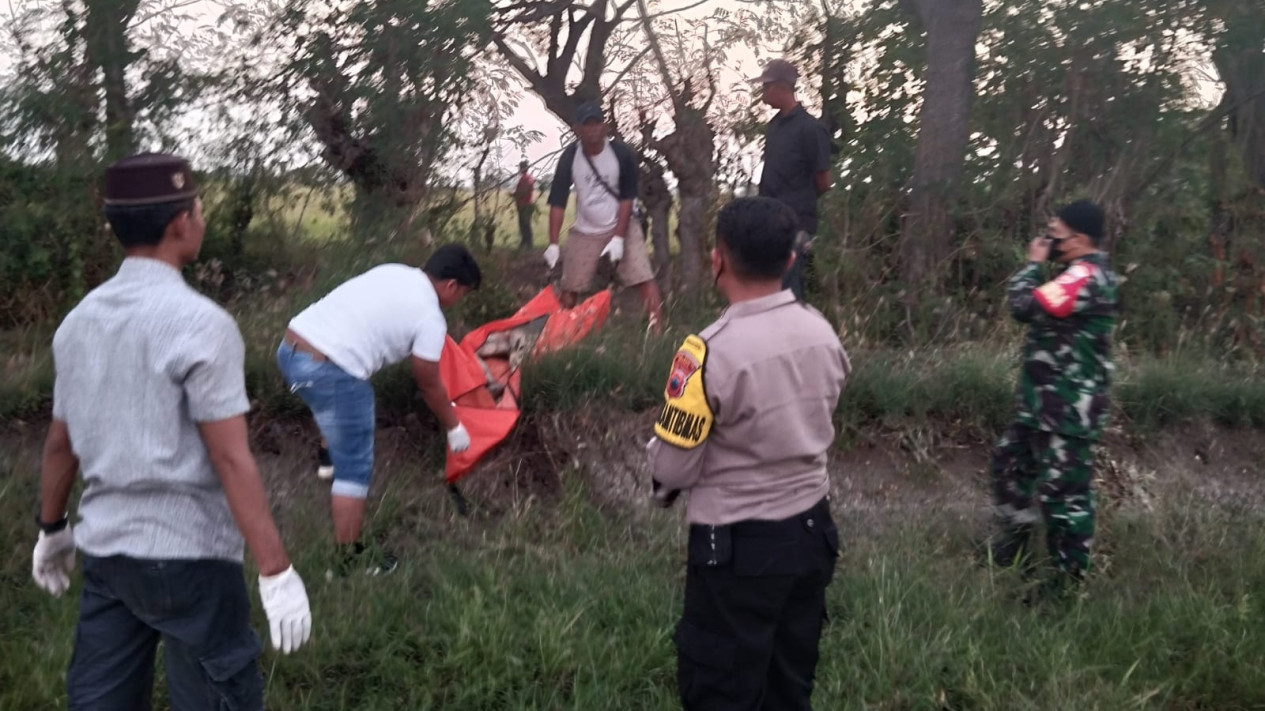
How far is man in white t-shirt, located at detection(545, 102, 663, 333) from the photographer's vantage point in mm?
6824

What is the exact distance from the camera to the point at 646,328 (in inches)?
247

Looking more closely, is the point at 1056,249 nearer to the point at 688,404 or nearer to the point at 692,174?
the point at 688,404

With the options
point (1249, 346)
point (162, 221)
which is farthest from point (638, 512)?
point (1249, 346)

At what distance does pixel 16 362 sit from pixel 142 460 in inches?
149

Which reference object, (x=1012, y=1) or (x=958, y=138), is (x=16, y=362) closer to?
(x=958, y=138)

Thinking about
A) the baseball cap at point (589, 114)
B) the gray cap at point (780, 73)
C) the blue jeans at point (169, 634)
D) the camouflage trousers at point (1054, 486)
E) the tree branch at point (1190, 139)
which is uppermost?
the gray cap at point (780, 73)

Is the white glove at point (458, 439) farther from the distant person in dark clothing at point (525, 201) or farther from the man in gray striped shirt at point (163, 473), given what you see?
the distant person in dark clothing at point (525, 201)

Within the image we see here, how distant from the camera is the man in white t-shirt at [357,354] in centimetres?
420

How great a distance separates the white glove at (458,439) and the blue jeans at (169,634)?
6.69ft

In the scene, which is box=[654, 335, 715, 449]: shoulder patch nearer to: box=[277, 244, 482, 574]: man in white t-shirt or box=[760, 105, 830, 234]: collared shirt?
box=[277, 244, 482, 574]: man in white t-shirt

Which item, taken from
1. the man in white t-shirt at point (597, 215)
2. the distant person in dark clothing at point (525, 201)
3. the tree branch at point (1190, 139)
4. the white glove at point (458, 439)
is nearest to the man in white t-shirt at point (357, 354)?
the white glove at point (458, 439)

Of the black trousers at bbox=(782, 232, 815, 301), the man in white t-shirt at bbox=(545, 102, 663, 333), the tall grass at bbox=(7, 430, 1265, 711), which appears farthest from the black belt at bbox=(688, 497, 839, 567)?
the man in white t-shirt at bbox=(545, 102, 663, 333)

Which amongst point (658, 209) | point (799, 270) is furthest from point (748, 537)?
point (658, 209)

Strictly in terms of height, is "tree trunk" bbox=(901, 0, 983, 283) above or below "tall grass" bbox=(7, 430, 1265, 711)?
above
